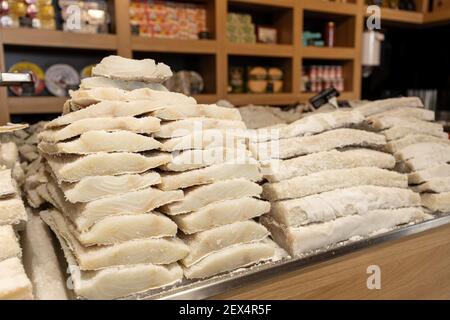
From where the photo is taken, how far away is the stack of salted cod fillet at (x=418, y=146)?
133 cm

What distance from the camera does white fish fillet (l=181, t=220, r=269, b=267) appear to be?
2.96 ft

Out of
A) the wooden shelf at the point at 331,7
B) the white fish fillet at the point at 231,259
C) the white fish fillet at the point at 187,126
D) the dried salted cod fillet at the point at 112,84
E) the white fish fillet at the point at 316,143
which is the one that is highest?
the wooden shelf at the point at 331,7

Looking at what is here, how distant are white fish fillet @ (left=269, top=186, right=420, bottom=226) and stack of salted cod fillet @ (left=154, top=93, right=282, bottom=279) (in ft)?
0.24

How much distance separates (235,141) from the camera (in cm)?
103

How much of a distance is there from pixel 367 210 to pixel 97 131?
31.8 inches

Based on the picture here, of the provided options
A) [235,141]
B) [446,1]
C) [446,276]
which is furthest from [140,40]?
[446,1]

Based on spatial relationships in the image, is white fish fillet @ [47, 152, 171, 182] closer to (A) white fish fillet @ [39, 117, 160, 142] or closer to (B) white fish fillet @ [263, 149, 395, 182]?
(A) white fish fillet @ [39, 117, 160, 142]

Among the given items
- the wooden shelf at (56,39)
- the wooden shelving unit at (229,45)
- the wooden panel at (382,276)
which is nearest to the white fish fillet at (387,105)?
the wooden panel at (382,276)

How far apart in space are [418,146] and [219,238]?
0.90 meters

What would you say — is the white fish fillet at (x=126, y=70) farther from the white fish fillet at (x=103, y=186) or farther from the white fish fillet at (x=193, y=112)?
the white fish fillet at (x=103, y=186)

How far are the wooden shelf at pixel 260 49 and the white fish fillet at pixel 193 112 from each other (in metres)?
1.83

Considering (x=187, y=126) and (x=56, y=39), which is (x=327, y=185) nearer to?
(x=187, y=126)

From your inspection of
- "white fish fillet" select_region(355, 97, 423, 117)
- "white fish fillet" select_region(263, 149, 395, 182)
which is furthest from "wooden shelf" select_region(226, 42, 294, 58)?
"white fish fillet" select_region(263, 149, 395, 182)

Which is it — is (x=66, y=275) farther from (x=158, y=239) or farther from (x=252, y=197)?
(x=252, y=197)
